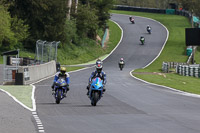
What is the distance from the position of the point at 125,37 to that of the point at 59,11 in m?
23.4

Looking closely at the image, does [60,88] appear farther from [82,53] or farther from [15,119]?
[82,53]

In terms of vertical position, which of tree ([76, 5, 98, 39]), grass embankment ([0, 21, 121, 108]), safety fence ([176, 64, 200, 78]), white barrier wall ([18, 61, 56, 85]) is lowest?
grass embankment ([0, 21, 121, 108])

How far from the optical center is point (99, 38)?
7844 cm

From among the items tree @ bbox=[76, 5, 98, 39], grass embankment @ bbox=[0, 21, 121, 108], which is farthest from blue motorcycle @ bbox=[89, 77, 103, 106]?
tree @ bbox=[76, 5, 98, 39]

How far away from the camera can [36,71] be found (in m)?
34.2

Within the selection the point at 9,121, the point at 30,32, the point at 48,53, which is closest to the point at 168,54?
the point at 30,32

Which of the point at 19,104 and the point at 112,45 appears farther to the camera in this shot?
the point at 112,45

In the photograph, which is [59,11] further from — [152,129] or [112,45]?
[152,129]

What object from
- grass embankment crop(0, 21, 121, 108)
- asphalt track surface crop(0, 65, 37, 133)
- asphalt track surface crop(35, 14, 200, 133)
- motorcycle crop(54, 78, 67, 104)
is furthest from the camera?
grass embankment crop(0, 21, 121, 108)

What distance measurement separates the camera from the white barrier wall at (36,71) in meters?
30.7

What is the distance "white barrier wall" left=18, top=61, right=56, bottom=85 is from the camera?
30714mm

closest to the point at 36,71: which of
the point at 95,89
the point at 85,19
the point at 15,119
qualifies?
the point at 95,89

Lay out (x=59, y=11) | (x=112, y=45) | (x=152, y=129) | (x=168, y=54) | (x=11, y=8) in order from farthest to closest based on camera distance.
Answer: (x=112, y=45), (x=168, y=54), (x=59, y=11), (x=11, y=8), (x=152, y=129)

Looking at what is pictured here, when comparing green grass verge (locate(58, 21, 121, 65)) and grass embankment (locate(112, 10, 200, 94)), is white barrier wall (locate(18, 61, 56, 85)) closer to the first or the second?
grass embankment (locate(112, 10, 200, 94))
